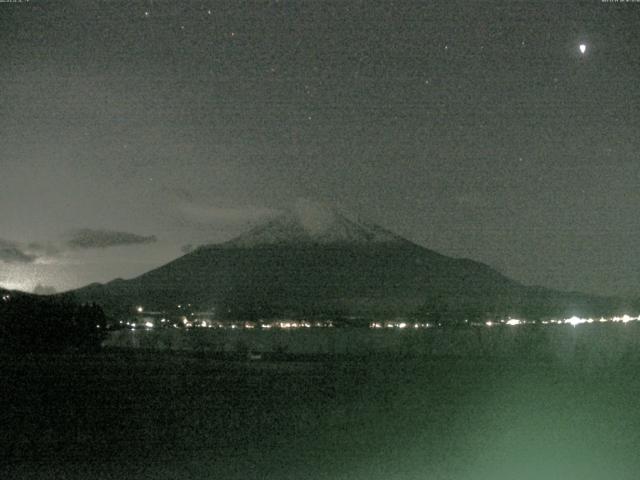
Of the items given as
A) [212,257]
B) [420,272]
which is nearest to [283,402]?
[420,272]

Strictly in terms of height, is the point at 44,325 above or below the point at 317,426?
above

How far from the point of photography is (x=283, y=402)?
727 inches

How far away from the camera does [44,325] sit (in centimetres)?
4634

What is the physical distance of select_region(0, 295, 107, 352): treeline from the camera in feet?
147

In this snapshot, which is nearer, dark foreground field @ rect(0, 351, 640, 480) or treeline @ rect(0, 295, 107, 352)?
dark foreground field @ rect(0, 351, 640, 480)

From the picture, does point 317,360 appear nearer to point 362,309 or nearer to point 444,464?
point 444,464

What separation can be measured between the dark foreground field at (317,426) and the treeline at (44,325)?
19.7m

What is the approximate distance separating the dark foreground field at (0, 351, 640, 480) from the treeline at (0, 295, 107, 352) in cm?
1969

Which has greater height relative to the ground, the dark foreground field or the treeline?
the treeline

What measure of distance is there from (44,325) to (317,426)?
34.0 metres

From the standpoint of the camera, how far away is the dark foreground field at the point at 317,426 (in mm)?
11352

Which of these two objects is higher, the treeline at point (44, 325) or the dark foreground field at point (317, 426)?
the treeline at point (44, 325)

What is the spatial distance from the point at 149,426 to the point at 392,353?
2740cm

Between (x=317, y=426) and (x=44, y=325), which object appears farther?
(x=44, y=325)
